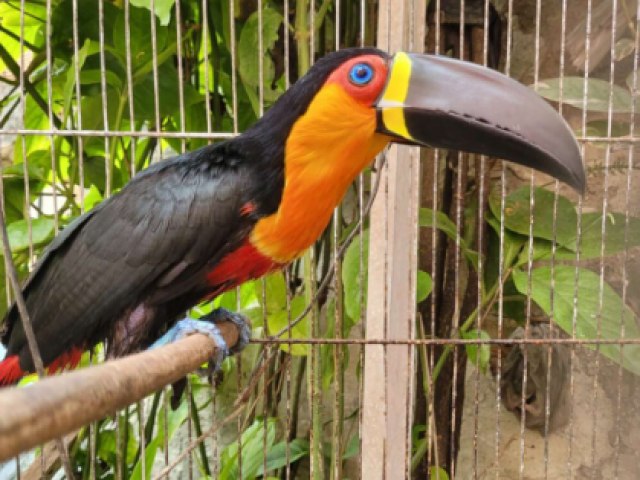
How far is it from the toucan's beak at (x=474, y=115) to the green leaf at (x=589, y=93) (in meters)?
0.41

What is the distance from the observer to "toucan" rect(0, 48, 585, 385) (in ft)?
3.04

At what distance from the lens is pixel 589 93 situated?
1.32 metres

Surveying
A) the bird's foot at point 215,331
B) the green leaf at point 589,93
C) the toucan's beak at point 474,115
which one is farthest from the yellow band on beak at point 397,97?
the green leaf at point 589,93

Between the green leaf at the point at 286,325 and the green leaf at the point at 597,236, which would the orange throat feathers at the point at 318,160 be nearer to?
the green leaf at the point at 286,325

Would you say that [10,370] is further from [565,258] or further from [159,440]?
[565,258]

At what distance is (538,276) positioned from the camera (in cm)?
133

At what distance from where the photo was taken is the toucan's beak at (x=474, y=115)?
0.91 meters

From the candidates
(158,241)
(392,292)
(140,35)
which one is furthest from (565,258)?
(140,35)

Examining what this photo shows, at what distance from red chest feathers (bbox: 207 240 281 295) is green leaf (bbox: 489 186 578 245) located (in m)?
0.53

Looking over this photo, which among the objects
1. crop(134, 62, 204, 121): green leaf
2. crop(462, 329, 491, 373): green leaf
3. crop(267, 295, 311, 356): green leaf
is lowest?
crop(462, 329, 491, 373): green leaf

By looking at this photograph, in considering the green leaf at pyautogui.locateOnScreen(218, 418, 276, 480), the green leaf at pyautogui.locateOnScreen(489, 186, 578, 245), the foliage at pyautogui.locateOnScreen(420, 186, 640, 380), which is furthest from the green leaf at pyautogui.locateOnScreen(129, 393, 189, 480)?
the green leaf at pyautogui.locateOnScreen(489, 186, 578, 245)

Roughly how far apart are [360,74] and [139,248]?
0.36 m

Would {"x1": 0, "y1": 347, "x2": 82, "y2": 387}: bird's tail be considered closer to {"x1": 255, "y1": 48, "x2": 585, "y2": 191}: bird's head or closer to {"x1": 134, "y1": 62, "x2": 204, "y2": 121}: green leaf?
{"x1": 255, "y1": 48, "x2": 585, "y2": 191}: bird's head

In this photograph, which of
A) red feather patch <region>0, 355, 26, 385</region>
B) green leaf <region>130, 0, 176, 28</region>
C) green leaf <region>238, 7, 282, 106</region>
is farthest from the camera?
green leaf <region>238, 7, 282, 106</region>
